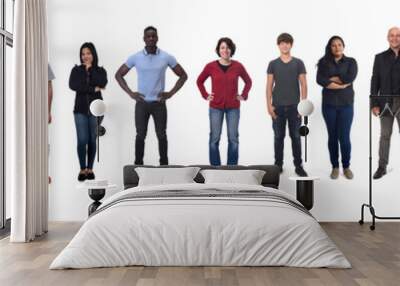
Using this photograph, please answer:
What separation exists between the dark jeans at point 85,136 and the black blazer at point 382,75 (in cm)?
384

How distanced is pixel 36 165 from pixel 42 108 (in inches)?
27.4

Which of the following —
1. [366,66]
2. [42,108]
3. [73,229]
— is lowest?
[73,229]

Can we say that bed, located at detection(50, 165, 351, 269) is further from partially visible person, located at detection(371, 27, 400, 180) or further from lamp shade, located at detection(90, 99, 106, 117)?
partially visible person, located at detection(371, 27, 400, 180)

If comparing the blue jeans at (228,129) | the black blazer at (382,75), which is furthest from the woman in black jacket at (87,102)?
the black blazer at (382,75)

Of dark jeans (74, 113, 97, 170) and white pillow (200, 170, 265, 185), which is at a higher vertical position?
dark jeans (74, 113, 97, 170)

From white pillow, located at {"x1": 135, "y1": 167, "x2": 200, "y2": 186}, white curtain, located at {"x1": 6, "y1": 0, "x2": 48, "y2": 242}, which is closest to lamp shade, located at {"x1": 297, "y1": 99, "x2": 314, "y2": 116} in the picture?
white pillow, located at {"x1": 135, "y1": 167, "x2": 200, "y2": 186}

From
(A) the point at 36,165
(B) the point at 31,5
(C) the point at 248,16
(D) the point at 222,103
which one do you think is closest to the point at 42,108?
(A) the point at 36,165

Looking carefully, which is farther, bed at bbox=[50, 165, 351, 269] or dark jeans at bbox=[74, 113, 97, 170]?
dark jeans at bbox=[74, 113, 97, 170]

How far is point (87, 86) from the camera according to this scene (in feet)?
24.0

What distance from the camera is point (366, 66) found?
23.7ft

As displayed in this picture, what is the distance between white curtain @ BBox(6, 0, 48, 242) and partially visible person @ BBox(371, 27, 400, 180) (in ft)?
14.3

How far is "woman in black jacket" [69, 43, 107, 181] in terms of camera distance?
7301mm

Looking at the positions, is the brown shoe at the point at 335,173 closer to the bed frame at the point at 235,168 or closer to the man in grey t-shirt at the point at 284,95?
the man in grey t-shirt at the point at 284,95

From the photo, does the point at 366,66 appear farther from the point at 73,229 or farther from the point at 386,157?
the point at 73,229
